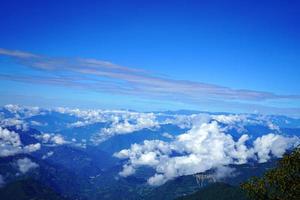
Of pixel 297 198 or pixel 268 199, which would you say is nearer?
pixel 297 198

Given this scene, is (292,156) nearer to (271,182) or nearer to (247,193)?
(271,182)

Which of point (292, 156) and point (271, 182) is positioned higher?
point (292, 156)

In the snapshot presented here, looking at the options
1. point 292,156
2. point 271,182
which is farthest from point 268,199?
point 292,156

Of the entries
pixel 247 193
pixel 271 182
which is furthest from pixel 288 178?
pixel 247 193

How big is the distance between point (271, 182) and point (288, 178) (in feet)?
5.56

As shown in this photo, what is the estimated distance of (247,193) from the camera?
131 feet

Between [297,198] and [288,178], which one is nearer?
[297,198]

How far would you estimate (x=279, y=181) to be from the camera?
38844 mm

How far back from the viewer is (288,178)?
38594 millimetres

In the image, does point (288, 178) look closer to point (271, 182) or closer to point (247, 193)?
point (271, 182)

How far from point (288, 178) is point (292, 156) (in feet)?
7.56

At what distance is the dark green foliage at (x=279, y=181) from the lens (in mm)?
38281

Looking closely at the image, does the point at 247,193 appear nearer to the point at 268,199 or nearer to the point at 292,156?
the point at 268,199

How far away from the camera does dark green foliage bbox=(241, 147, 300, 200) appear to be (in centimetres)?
3828
